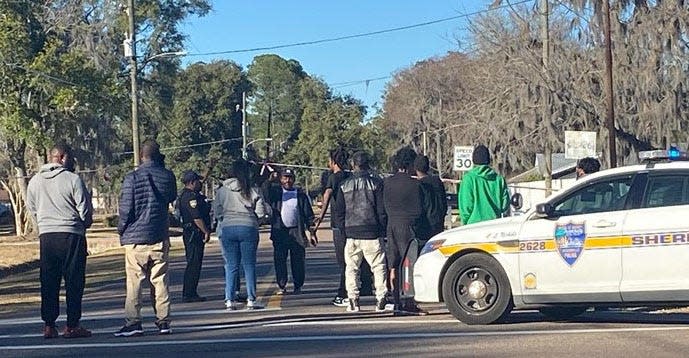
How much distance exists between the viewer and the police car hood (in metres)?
11.9

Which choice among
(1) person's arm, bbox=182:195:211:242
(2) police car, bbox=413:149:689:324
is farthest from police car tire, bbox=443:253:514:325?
(1) person's arm, bbox=182:195:211:242

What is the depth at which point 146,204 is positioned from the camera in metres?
11.7

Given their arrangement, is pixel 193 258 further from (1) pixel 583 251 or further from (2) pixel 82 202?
(1) pixel 583 251

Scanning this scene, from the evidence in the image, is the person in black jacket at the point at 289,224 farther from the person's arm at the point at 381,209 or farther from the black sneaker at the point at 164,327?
the black sneaker at the point at 164,327

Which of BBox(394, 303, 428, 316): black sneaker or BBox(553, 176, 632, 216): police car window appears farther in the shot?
BBox(394, 303, 428, 316): black sneaker

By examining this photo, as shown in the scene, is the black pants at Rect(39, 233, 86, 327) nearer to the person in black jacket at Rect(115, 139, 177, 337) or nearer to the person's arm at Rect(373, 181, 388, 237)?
the person in black jacket at Rect(115, 139, 177, 337)

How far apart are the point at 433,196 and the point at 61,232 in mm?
4409

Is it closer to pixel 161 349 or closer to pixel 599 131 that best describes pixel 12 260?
pixel 599 131

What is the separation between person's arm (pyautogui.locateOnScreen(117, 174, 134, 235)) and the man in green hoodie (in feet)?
12.7

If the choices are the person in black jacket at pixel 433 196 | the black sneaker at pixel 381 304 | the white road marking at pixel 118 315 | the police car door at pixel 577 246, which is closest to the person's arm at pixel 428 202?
the person in black jacket at pixel 433 196

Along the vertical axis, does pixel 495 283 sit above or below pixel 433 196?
below

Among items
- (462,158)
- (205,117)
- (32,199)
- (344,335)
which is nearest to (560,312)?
(344,335)

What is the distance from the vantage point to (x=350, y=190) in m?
13.6

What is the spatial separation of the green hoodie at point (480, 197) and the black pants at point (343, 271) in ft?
5.41
